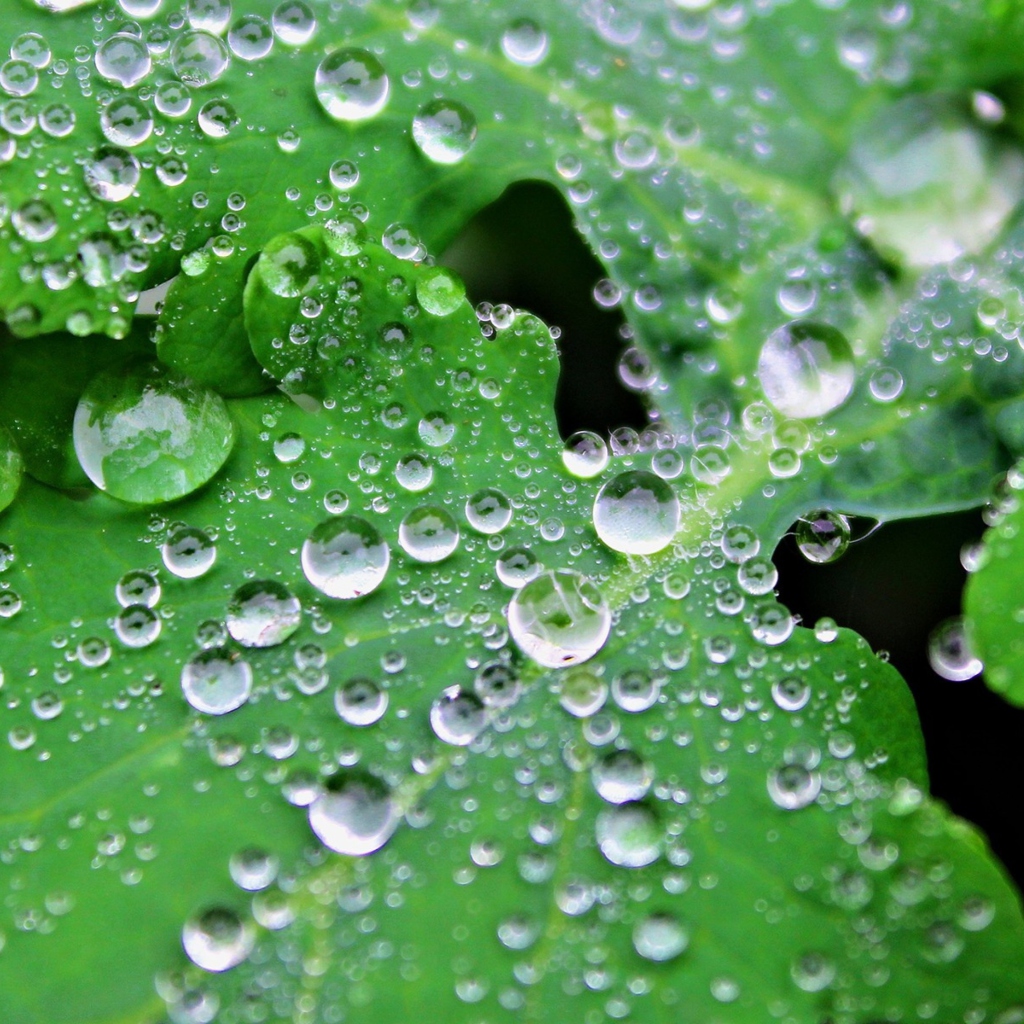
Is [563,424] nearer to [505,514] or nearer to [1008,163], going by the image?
[505,514]

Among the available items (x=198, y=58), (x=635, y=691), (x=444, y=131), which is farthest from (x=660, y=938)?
(x=198, y=58)

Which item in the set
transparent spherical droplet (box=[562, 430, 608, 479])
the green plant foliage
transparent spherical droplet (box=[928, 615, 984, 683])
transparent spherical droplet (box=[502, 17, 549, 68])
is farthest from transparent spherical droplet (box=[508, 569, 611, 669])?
transparent spherical droplet (box=[502, 17, 549, 68])

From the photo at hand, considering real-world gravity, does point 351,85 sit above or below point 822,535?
above

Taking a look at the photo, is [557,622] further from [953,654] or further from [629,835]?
[953,654]

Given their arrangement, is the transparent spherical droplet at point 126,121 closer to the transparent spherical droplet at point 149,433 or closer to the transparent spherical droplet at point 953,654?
the transparent spherical droplet at point 149,433

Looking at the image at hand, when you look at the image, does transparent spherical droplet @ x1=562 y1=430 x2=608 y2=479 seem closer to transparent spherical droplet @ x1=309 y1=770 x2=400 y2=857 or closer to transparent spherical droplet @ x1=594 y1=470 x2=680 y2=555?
transparent spherical droplet @ x1=594 y1=470 x2=680 y2=555

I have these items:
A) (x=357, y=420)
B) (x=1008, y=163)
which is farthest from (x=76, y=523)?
(x=1008, y=163)
